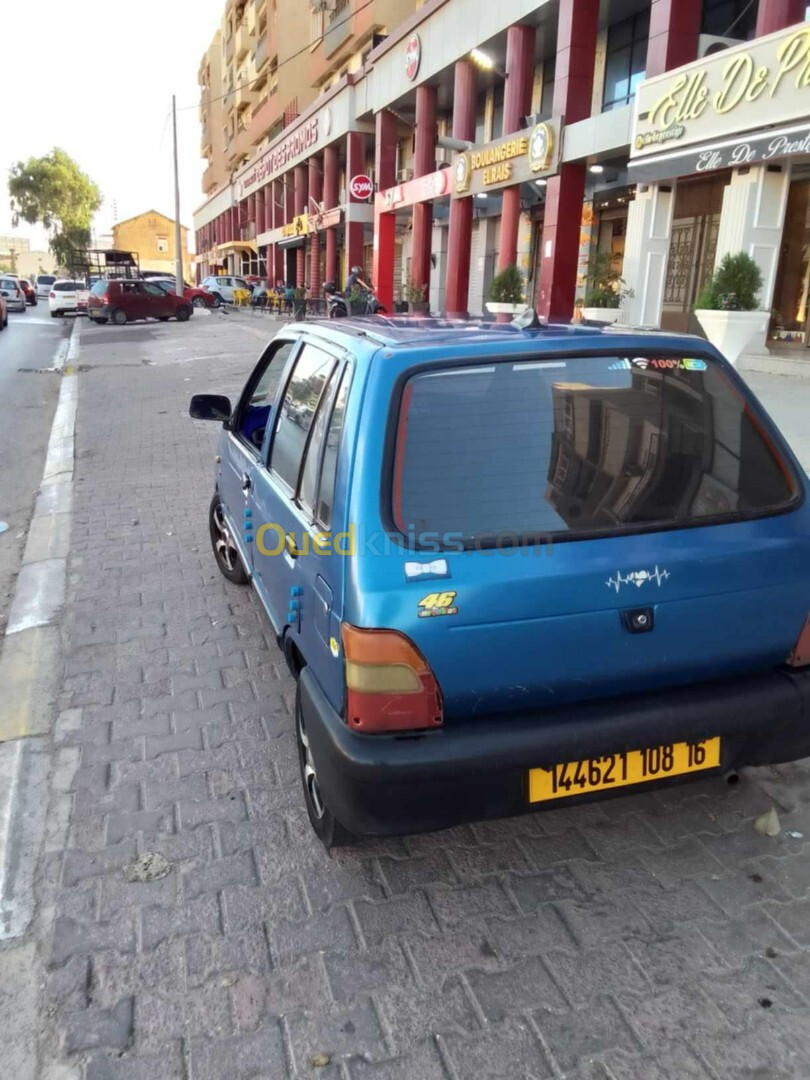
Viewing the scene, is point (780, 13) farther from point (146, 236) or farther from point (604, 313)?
point (146, 236)

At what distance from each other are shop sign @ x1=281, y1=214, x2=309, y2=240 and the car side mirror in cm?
3506

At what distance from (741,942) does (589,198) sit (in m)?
20.5

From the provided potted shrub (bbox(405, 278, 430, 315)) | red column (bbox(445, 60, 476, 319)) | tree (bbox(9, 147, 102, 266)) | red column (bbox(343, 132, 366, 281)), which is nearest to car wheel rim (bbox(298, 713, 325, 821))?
red column (bbox(445, 60, 476, 319))

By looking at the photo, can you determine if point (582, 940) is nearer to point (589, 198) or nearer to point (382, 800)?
point (382, 800)

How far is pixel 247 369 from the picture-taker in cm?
1673

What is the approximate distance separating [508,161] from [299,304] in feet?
44.2

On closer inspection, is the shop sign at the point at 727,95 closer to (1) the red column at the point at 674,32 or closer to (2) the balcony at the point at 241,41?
(1) the red column at the point at 674,32

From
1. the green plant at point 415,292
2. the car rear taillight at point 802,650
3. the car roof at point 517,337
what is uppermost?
the green plant at point 415,292

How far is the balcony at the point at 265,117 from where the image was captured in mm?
47412

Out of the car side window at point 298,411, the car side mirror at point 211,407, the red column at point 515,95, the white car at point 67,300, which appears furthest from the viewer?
the white car at point 67,300

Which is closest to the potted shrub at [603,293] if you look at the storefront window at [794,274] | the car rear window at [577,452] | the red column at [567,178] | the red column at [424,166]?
the red column at [567,178]

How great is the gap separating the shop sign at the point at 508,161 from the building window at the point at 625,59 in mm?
2097

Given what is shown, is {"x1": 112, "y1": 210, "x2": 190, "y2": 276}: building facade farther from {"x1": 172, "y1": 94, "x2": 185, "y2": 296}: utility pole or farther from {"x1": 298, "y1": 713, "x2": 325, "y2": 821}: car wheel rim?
{"x1": 298, "y1": 713, "x2": 325, "y2": 821}: car wheel rim

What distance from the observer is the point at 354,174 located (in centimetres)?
3159
